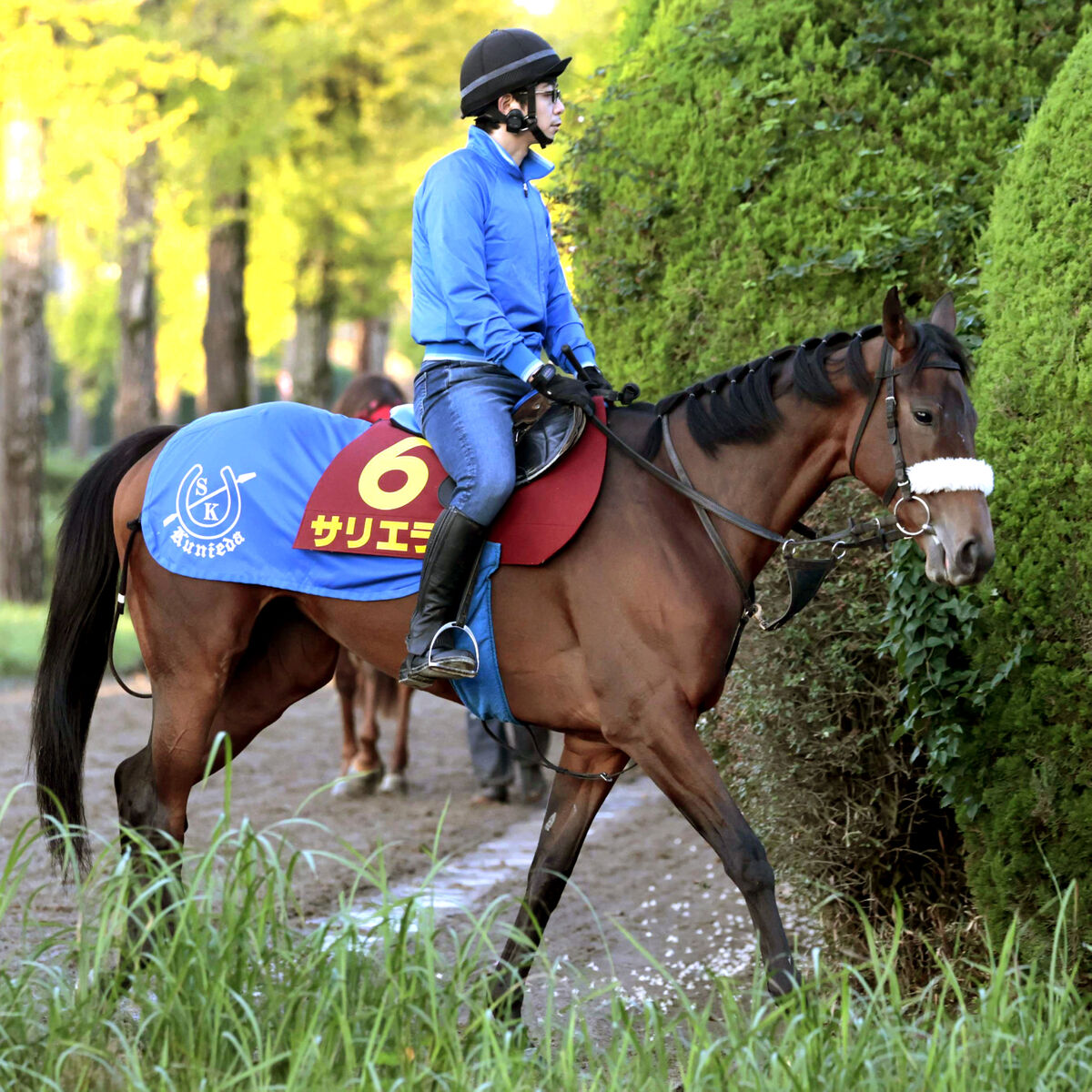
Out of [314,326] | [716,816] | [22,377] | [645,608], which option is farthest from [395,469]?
[314,326]

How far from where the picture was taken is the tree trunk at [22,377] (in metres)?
13.2

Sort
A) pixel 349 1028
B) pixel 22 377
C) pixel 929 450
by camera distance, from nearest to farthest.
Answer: pixel 349 1028
pixel 929 450
pixel 22 377

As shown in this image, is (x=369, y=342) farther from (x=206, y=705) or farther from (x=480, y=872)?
(x=206, y=705)

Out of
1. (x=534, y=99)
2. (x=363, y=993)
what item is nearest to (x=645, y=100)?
(x=534, y=99)

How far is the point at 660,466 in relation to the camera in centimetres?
420

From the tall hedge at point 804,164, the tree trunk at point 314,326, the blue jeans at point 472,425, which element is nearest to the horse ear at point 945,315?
the tall hedge at point 804,164

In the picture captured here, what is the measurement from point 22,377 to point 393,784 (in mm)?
7444

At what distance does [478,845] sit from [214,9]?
31.1ft

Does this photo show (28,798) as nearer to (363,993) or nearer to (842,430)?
(363,993)

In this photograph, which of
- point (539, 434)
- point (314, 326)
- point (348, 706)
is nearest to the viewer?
point (539, 434)

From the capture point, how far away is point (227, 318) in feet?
52.7

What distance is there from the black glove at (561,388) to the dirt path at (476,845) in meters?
1.41

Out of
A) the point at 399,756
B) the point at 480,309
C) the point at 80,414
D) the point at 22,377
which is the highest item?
the point at 480,309

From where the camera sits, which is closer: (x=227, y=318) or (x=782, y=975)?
(x=782, y=975)
